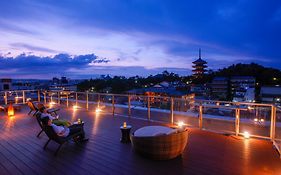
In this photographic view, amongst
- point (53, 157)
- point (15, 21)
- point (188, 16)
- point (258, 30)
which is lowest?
point (53, 157)

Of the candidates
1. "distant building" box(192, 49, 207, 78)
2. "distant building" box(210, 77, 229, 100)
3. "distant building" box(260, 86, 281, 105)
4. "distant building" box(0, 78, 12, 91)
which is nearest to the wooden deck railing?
"distant building" box(0, 78, 12, 91)

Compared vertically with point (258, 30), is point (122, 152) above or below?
below

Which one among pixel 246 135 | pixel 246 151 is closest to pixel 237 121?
pixel 246 135

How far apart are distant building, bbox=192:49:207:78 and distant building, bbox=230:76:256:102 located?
27497 millimetres

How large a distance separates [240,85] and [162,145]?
5873 centimetres

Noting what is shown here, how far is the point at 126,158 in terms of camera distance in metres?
3.49

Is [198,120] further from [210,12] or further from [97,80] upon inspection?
Result: [97,80]

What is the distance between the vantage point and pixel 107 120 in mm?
6773

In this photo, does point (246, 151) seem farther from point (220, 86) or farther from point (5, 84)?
point (220, 86)

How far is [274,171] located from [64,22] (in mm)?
11419

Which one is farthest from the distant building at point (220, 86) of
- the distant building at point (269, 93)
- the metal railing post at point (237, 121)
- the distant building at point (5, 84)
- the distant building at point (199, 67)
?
the metal railing post at point (237, 121)

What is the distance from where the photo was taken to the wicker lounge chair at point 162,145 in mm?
3260

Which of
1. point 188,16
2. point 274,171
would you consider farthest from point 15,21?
point 188,16

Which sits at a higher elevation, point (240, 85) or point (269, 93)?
point (240, 85)
